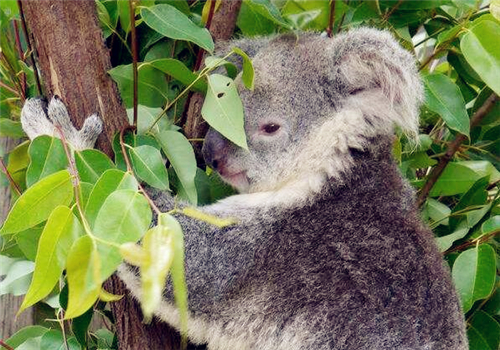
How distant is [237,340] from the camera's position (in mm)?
2238

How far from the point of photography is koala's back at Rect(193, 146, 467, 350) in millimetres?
2203

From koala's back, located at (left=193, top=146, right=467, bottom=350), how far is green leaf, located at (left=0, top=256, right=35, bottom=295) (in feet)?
1.92

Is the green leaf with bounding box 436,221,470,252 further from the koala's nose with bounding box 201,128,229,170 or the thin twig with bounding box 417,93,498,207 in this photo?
the koala's nose with bounding box 201,128,229,170

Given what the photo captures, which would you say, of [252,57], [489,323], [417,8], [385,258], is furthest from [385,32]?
[489,323]

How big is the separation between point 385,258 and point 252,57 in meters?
0.83

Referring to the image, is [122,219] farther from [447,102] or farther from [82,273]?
[447,102]

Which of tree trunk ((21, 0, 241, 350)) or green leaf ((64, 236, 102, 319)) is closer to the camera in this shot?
green leaf ((64, 236, 102, 319))

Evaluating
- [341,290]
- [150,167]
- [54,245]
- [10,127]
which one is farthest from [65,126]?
[341,290]

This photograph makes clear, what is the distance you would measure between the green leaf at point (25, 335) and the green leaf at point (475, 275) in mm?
1327

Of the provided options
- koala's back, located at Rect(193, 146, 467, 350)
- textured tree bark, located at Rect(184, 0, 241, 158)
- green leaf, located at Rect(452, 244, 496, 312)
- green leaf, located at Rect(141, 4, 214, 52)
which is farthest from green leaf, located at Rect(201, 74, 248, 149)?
green leaf, located at Rect(452, 244, 496, 312)

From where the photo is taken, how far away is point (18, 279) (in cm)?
228

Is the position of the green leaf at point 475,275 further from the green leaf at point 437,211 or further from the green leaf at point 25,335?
the green leaf at point 25,335

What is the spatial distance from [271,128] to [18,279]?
36.4 inches

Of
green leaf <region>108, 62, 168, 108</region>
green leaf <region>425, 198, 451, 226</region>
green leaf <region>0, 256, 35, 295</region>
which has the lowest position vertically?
green leaf <region>425, 198, 451, 226</region>
